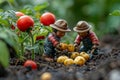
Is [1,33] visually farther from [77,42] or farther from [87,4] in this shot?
[87,4]

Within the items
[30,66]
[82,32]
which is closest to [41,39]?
[82,32]

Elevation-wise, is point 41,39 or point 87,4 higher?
point 41,39

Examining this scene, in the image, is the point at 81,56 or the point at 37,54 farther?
the point at 37,54

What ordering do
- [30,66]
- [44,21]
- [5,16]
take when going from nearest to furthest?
[30,66] → [5,16] → [44,21]

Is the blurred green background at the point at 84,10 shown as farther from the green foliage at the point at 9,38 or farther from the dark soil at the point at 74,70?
the green foliage at the point at 9,38

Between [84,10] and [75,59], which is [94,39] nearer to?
[75,59]
